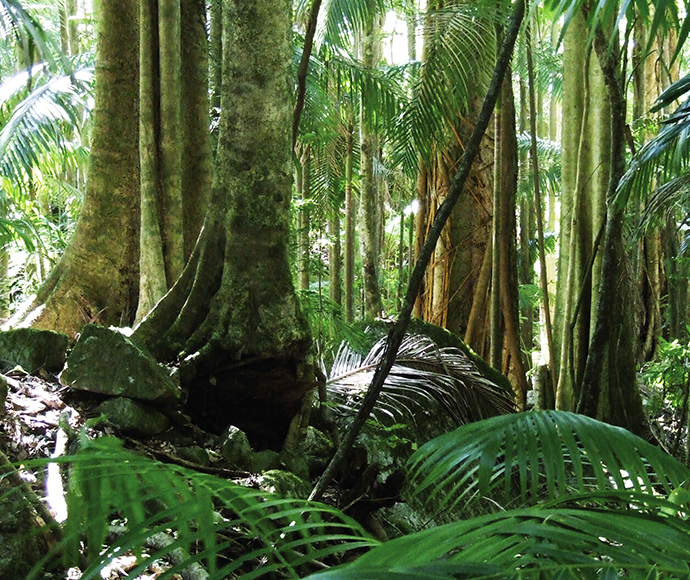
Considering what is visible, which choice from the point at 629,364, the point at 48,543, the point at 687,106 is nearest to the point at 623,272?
the point at 629,364

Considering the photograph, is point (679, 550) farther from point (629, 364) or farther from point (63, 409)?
point (629, 364)

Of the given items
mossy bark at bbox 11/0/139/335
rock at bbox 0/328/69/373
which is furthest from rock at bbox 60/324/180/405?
mossy bark at bbox 11/0/139/335

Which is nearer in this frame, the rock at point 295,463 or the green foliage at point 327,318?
the rock at point 295,463

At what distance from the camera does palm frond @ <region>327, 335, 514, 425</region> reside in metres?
4.04

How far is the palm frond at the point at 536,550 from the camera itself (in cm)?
63

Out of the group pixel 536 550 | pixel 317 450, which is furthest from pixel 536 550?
pixel 317 450

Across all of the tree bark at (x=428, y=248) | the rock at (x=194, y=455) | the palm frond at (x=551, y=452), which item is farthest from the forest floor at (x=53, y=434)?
the palm frond at (x=551, y=452)

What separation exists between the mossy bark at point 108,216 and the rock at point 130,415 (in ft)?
4.70

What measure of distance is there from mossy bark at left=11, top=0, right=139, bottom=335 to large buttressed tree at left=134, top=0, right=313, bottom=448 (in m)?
1.07

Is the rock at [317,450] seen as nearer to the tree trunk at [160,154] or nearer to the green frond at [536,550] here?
the tree trunk at [160,154]

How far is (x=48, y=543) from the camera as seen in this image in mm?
1704

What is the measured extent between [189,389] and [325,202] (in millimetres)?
5623

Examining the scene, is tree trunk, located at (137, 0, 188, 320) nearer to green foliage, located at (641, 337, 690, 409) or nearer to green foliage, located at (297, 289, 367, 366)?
green foliage, located at (297, 289, 367, 366)

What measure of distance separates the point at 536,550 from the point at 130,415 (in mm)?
2242
